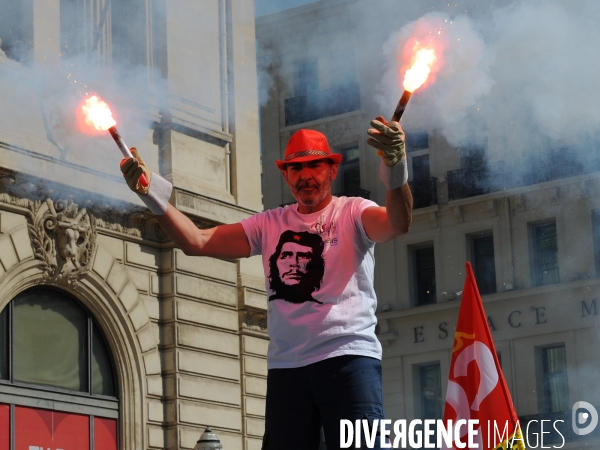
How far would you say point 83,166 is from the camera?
14.7 metres

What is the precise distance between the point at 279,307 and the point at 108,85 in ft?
29.6

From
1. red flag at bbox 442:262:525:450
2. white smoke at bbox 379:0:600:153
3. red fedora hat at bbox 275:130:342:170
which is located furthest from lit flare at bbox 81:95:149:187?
red flag at bbox 442:262:525:450

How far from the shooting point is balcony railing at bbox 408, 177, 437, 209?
30.1m

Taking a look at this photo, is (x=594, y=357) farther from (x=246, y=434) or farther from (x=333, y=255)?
(x=333, y=255)

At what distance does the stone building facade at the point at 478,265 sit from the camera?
28.2 meters

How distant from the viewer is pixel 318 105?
98.4ft

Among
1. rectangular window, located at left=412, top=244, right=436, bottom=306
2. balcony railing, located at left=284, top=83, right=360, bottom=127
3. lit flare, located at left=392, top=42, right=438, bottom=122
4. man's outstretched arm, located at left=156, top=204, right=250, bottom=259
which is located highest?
balcony railing, located at left=284, top=83, right=360, bottom=127

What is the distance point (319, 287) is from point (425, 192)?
24612 millimetres

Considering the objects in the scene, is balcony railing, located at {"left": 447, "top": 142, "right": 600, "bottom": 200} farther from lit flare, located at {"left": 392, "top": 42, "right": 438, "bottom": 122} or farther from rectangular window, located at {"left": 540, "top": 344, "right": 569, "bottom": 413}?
lit flare, located at {"left": 392, "top": 42, "right": 438, "bottom": 122}

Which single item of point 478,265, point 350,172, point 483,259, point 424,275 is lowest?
point 424,275

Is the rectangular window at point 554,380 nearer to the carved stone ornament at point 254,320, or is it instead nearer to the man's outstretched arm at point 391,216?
the carved stone ornament at point 254,320

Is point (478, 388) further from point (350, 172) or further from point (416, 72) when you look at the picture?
point (350, 172)

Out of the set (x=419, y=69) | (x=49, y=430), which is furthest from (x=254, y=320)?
(x=419, y=69)

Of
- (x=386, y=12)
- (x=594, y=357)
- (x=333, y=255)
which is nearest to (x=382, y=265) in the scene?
(x=594, y=357)
